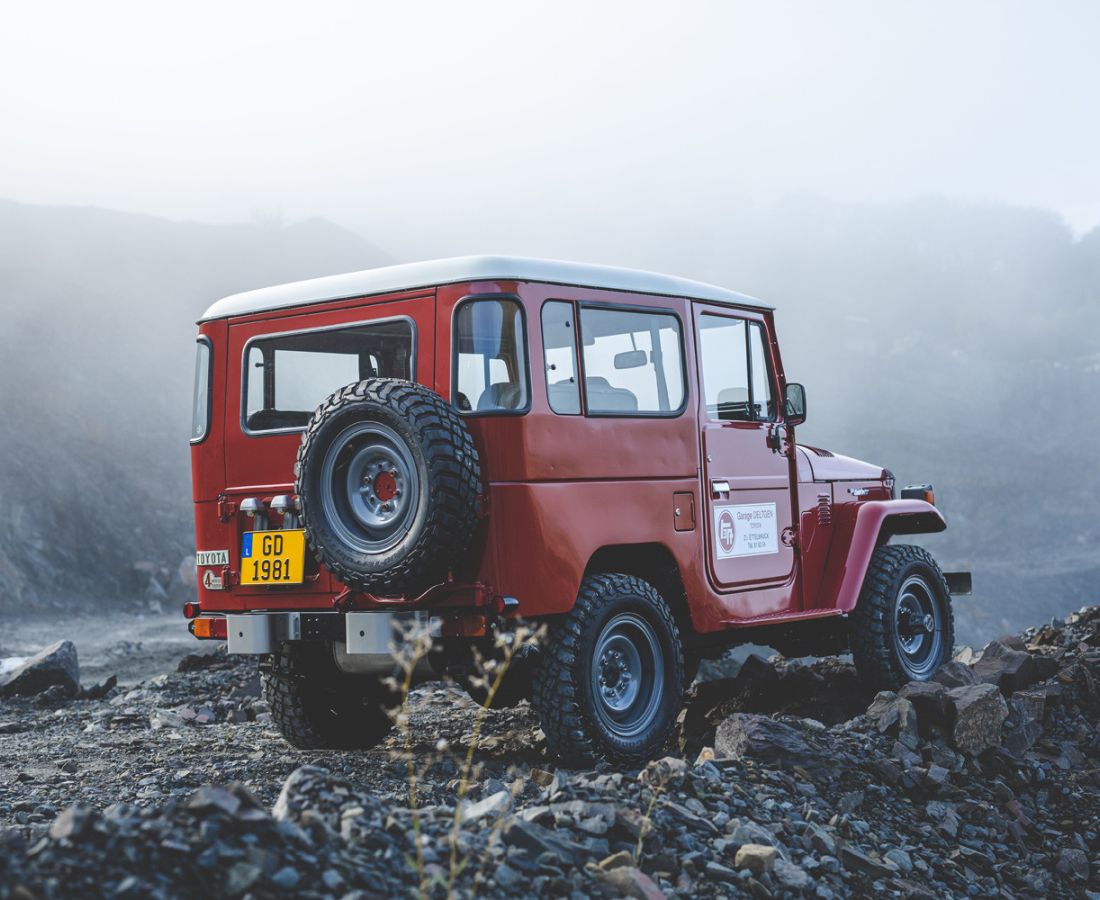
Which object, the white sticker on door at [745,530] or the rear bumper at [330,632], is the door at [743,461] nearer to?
the white sticker on door at [745,530]

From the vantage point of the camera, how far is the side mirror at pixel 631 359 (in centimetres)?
668

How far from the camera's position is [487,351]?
19.9ft

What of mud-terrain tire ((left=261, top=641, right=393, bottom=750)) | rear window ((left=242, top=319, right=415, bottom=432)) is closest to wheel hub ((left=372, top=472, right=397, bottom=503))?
rear window ((left=242, top=319, right=415, bottom=432))

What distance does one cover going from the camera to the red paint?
591cm

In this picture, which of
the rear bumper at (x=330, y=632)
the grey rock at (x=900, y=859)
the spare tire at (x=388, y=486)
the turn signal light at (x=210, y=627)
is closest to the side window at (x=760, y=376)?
the spare tire at (x=388, y=486)

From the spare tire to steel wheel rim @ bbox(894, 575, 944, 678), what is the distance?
13.0 feet

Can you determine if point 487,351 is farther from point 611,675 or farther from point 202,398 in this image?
point 202,398

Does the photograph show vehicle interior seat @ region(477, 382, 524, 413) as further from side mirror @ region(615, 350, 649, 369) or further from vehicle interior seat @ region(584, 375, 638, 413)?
side mirror @ region(615, 350, 649, 369)

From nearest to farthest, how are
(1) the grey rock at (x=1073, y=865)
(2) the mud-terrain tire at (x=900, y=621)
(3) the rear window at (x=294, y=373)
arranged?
(1) the grey rock at (x=1073, y=865), (3) the rear window at (x=294, y=373), (2) the mud-terrain tire at (x=900, y=621)

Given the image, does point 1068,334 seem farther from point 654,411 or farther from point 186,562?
point 654,411

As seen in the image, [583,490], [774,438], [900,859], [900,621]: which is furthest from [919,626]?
[583,490]

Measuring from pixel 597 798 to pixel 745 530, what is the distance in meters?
2.99

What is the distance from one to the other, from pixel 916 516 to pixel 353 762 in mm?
4442

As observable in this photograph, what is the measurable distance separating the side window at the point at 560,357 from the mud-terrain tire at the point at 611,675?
2.95 ft
